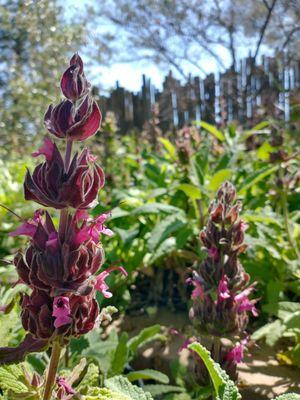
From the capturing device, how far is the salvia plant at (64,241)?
0.78 metres

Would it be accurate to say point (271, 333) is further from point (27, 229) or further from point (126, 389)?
point (27, 229)

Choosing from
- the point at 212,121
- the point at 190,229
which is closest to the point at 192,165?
the point at 190,229

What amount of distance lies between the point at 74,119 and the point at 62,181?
0.32 feet

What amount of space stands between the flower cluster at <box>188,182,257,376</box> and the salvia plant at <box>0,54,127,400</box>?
23.1 inches

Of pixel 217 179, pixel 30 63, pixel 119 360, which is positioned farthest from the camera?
pixel 30 63

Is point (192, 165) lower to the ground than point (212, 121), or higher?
lower

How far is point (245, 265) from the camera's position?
2404 mm

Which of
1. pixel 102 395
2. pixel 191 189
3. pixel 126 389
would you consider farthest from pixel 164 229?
pixel 102 395

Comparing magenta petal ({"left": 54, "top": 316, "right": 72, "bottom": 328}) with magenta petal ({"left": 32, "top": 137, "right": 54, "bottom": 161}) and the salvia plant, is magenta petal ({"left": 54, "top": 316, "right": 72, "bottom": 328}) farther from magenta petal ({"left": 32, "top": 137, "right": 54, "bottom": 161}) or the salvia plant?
magenta petal ({"left": 32, "top": 137, "right": 54, "bottom": 161})

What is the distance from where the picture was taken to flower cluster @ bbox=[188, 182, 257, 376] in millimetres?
1352

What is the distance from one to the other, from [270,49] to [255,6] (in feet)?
3.76

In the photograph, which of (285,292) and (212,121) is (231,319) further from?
(212,121)

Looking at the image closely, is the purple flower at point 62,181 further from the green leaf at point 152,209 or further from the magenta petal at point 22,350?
the green leaf at point 152,209

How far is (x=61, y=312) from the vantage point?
765mm
